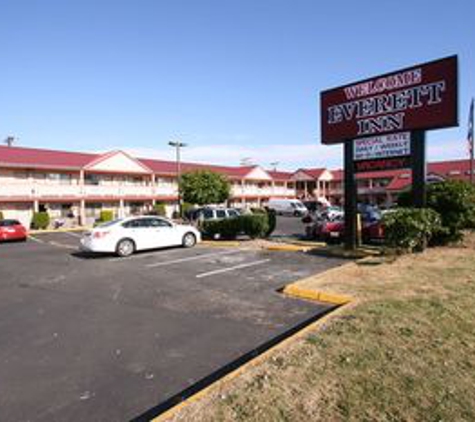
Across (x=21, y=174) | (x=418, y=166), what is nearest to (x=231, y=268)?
(x=418, y=166)

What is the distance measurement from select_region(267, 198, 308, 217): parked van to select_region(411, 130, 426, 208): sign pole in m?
29.4

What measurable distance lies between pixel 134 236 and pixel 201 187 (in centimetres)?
2186

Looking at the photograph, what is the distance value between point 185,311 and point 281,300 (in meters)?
1.81

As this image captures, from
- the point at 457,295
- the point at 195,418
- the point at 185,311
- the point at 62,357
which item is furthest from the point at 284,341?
the point at 457,295

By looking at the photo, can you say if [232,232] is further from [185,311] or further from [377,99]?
[185,311]

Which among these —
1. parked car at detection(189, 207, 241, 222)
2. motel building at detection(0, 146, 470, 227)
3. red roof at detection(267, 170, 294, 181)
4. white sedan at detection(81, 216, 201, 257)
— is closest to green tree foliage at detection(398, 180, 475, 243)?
white sedan at detection(81, 216, 201, 257)

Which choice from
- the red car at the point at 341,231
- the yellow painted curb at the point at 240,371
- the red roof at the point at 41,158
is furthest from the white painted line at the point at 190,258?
the red roof at the point at 41,158

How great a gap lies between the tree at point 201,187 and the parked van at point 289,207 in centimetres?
1015

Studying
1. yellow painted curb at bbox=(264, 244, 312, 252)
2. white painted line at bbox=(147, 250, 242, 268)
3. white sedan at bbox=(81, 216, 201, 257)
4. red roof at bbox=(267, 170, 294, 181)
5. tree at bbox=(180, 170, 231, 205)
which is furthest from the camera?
red roof at bbox=(267, 170, 294, 181)

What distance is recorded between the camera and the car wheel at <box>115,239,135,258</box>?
12.3 metres

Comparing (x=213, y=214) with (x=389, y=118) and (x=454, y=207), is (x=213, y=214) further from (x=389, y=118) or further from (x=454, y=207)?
(x=454, y=207)

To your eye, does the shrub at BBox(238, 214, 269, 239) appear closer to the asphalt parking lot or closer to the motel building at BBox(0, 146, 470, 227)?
the asphalt parking lot

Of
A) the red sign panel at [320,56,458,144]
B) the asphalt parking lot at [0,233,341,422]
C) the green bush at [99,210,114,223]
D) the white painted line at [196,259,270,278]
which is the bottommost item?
the asphalt parking lot at [0,233,341,422]

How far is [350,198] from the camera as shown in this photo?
11984mm
